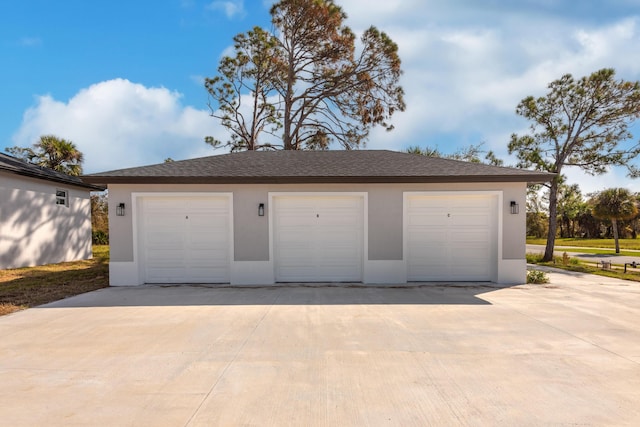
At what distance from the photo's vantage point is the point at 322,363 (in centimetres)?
375

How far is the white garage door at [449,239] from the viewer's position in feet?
28.2

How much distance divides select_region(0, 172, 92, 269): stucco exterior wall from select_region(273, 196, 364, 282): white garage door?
10.2 meters

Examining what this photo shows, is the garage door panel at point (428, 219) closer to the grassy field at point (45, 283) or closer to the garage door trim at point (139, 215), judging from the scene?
the garage door trim at point (139, 215)

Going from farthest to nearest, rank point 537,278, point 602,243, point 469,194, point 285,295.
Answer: point 602,243 < point 537,278 < point 469,194 < point 285,295

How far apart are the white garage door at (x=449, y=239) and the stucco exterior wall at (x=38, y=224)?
13.6 meters

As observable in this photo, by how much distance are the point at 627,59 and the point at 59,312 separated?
19.9m

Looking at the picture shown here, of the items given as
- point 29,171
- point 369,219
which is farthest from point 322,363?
point 29,171

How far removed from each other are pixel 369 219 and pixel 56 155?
18.2m

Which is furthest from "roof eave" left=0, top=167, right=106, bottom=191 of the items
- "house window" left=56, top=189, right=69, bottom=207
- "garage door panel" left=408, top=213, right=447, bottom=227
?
"garage door panel" left=408, top=213, right=447, bottom=227

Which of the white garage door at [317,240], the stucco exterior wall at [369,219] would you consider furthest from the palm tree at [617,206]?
the white garage door at [317,240]

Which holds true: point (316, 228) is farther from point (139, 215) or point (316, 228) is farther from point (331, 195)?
point (139, 215)

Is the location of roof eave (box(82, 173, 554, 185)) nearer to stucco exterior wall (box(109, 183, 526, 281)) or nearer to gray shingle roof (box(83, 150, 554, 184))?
gray shingle roof (box(83, 150, 554, 184))

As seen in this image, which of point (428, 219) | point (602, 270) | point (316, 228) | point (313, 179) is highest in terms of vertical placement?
point (313, 179)

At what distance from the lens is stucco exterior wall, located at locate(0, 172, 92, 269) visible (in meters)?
11.4
